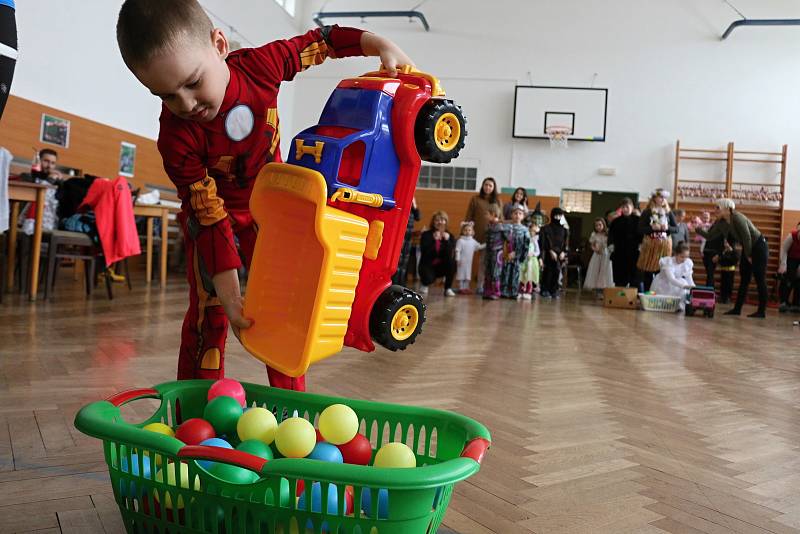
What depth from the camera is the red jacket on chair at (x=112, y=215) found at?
4.75m

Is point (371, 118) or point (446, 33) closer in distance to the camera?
point (371, 118)

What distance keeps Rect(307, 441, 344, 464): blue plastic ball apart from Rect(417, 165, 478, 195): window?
450 inches

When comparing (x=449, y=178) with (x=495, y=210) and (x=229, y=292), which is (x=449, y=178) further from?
(x=229, y=292)

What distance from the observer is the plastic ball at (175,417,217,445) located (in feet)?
4.26

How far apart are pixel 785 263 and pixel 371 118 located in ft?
30.2

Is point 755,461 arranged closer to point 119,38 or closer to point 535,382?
point 535,382

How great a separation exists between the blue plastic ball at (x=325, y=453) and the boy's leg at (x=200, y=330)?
0.50 meters

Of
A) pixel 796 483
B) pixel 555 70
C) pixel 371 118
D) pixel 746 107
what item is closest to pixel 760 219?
pixel 746 107

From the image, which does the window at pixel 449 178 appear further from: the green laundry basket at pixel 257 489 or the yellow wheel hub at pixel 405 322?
the green laundry basket at pixel 257 489

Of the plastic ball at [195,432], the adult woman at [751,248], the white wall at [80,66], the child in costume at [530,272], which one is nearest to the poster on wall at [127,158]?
the white wall at [80,66]

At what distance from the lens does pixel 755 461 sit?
186cm

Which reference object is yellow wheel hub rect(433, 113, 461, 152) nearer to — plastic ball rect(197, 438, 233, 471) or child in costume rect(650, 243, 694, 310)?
plastic ball rect(197, 438, 233, 471)

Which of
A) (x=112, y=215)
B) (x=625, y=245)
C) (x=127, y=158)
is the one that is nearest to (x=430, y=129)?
(x=112, y=215)

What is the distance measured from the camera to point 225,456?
1.00 metres
